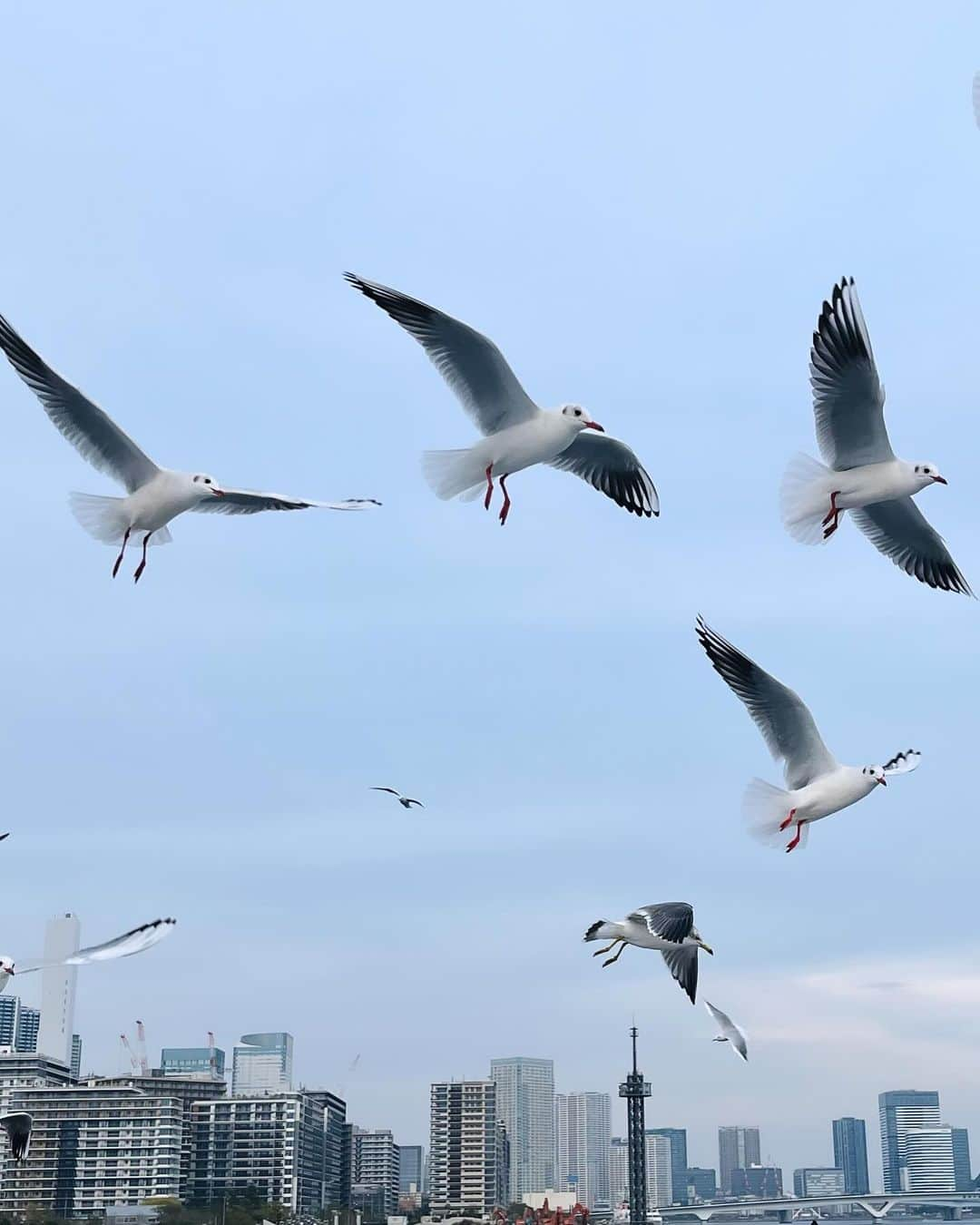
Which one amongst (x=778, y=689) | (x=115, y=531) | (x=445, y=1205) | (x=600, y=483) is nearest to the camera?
(x=778, y=689)

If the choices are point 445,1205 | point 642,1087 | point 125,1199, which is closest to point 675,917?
point 642,1087

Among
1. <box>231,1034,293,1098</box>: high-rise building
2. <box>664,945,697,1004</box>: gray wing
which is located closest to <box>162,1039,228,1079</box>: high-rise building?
<box>231,1034,293,1098</box>: high-rise building

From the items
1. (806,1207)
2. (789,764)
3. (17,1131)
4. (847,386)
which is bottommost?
(806,1207)

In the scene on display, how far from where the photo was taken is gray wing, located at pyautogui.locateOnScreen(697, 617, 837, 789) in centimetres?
1437

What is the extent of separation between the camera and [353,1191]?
145500 millimetres

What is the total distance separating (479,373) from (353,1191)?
14092 centimetres

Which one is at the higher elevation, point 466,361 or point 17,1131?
point 466,361

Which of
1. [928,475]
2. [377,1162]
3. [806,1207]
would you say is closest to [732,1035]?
[928,475]

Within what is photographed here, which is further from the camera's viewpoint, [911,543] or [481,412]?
[911,543]

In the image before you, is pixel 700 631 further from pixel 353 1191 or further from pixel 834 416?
pixel 353 1191

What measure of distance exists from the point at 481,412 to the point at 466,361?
22.8 inches

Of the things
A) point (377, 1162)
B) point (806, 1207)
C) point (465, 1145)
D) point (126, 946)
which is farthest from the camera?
point (377, 1162)

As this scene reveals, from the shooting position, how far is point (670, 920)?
1622 centimetres

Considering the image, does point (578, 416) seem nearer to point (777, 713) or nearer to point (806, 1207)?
point (777, 713)
